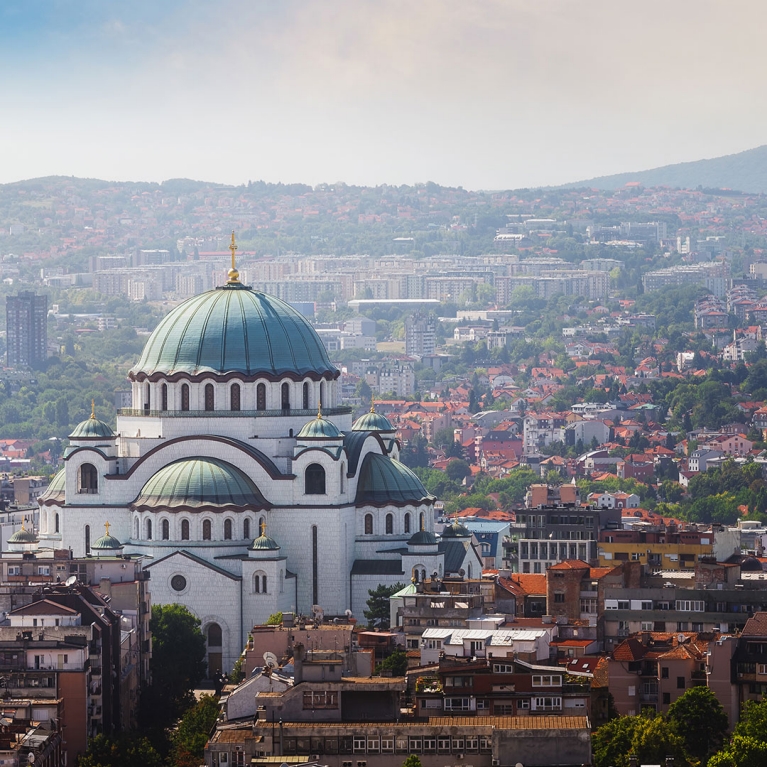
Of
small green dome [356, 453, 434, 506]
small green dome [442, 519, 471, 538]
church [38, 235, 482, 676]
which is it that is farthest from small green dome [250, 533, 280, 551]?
small green dome [442, 519, 471, 538]

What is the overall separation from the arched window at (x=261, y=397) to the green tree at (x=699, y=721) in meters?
19.8

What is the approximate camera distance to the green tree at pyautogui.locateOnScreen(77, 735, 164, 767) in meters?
45.3

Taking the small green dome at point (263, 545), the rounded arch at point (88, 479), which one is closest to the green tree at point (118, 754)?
the small green dome at point (263, 545)

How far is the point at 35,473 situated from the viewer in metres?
120

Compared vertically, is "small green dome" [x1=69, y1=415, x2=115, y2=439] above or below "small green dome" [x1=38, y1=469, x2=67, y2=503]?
above

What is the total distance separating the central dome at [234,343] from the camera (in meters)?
63.8

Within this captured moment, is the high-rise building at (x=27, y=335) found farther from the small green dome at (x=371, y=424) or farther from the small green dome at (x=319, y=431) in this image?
the small green dome at (x=319, y=431)

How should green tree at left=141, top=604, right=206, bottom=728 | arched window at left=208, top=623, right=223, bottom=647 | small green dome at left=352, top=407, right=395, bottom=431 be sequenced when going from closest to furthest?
green tree at left=141, top=604, right=206, bottom=728, arched window at left=208, top=623, right=223, bottom=647, small green dome at left=352, top=407, right=395, bottom=431

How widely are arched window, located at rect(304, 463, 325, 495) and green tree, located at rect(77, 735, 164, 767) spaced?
1621cm

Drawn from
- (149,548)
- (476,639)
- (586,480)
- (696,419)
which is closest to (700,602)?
(476,639)

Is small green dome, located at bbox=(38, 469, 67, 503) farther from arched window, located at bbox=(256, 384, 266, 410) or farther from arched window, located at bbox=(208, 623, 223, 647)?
arched window, located at bbox=(208, 623, 223, 647)

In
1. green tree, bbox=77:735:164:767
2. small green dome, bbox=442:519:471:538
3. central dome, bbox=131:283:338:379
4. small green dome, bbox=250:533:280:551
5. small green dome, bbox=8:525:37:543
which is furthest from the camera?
small green dome, bbox=8:525:37:543

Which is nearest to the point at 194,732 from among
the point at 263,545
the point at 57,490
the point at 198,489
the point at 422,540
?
the point at 263,545

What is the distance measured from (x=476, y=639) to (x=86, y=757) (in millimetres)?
6719
